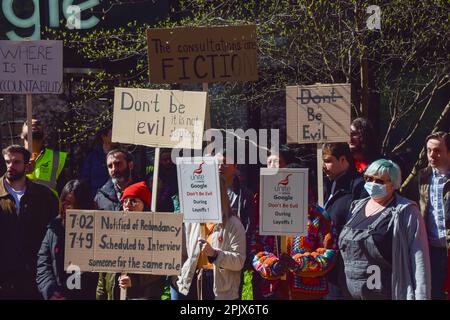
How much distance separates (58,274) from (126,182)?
0.97m

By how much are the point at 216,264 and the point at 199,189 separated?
551 mm

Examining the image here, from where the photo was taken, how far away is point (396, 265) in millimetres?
6840

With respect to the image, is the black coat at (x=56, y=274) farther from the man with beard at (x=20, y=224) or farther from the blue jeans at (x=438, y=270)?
the blue jeans at (x=438, y=270)

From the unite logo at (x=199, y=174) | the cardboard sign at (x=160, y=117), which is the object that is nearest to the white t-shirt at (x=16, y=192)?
the cardboard sign at (x=160, y=117)

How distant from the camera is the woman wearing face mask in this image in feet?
22.3

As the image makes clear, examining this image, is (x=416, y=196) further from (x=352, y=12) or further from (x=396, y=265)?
(x=352, y=12)

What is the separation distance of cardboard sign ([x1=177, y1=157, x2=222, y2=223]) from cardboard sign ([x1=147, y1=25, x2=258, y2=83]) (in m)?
0.79

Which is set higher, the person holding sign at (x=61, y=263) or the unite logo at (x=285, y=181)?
the unite logo at (x=285, y=181)

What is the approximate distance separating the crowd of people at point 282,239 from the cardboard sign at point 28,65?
949 millimetres

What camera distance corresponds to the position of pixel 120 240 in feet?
24.0

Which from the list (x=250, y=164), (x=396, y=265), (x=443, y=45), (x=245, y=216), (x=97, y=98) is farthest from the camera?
(x=250, y=164)

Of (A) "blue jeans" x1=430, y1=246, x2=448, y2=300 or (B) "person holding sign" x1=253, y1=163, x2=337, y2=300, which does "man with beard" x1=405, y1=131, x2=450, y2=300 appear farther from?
(B) "person holding sign" x1=253, y1=163, x2=337, y2=300

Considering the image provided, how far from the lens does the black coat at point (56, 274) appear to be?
7523 millimetres

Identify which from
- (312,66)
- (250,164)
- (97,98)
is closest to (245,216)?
(312,66)
